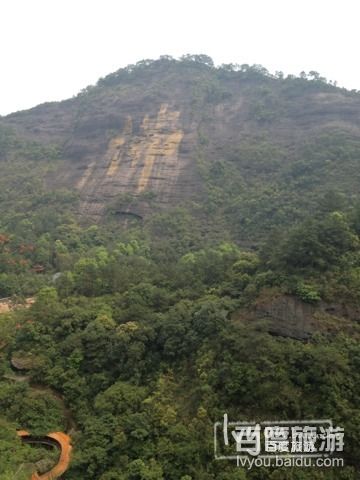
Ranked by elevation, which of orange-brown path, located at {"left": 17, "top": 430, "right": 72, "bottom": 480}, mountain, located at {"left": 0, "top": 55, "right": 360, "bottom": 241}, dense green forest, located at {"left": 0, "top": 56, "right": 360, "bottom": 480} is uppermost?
mountain, located at {"left": 0, "top": 55, "right": 360, "bottom": 241}

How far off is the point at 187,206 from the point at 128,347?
76.1 ft

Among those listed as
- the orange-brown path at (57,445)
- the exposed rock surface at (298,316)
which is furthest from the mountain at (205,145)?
the orange-brown path at (57,445)

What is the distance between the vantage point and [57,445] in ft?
42.7

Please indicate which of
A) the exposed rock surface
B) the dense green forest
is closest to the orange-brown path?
the dense green forest

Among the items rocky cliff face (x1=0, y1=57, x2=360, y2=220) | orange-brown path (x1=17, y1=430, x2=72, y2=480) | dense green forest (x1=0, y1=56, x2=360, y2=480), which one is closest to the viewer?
dense green forest (x1=0, y1=56, x2=360, y2=480)

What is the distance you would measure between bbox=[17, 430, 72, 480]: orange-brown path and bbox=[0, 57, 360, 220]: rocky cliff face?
24962mm

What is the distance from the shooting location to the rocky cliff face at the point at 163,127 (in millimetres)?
39781

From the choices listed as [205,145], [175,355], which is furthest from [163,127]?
[175,355]

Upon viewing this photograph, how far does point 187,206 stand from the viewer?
122 ft

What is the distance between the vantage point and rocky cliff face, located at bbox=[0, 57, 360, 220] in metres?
Result: 39.8

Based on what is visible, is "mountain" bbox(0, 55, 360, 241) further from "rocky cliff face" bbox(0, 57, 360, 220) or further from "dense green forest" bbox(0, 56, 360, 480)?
"dense green forest" bbox(0, 56, 360, 480)

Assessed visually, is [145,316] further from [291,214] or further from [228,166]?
[228,166]

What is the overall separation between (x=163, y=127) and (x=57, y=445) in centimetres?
3806
